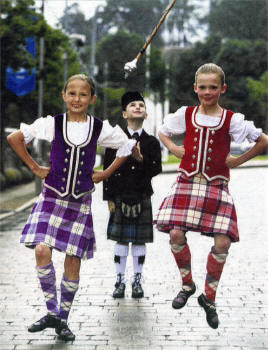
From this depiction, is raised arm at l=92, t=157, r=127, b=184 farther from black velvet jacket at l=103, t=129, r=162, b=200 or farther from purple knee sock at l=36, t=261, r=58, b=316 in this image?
black velvet jacket at l=103, t=129, r=162, b=200

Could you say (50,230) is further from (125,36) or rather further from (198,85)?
(125,36)

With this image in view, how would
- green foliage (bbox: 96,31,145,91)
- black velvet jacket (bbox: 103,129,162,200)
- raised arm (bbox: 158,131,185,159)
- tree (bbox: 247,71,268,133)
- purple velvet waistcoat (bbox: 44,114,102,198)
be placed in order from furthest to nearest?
green foliage (bbox: 96,31,145,91) → tree (bbox: 247,71,268,133) → black velvet jacket (bbox: 103,129,162,200) → raised arm (bbox: 158,131,185,159) → purple velvet waistcoat (bbox: 44,114,102,198)

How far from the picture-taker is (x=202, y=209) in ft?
17.4

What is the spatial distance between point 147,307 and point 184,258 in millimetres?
956

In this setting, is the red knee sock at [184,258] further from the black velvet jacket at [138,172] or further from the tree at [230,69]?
the tree at [230,69]

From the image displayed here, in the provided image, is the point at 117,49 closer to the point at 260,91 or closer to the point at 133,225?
the point at 260,91

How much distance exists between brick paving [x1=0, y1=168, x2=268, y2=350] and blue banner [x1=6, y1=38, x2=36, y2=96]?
38.2 ft

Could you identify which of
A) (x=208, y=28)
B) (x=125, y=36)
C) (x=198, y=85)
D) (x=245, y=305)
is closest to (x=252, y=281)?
(x=245, y=305)

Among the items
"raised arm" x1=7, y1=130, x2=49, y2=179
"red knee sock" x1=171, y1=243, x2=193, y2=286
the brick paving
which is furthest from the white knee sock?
"raised arm" x1=7, y1=130, x2=49, y2=179

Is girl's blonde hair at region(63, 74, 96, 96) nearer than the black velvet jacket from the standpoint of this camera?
Yes

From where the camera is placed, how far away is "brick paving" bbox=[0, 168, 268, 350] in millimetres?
5070

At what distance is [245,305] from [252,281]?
1.17m

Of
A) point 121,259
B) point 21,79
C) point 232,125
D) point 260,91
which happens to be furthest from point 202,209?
point 260,91

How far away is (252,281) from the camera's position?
733 cm
